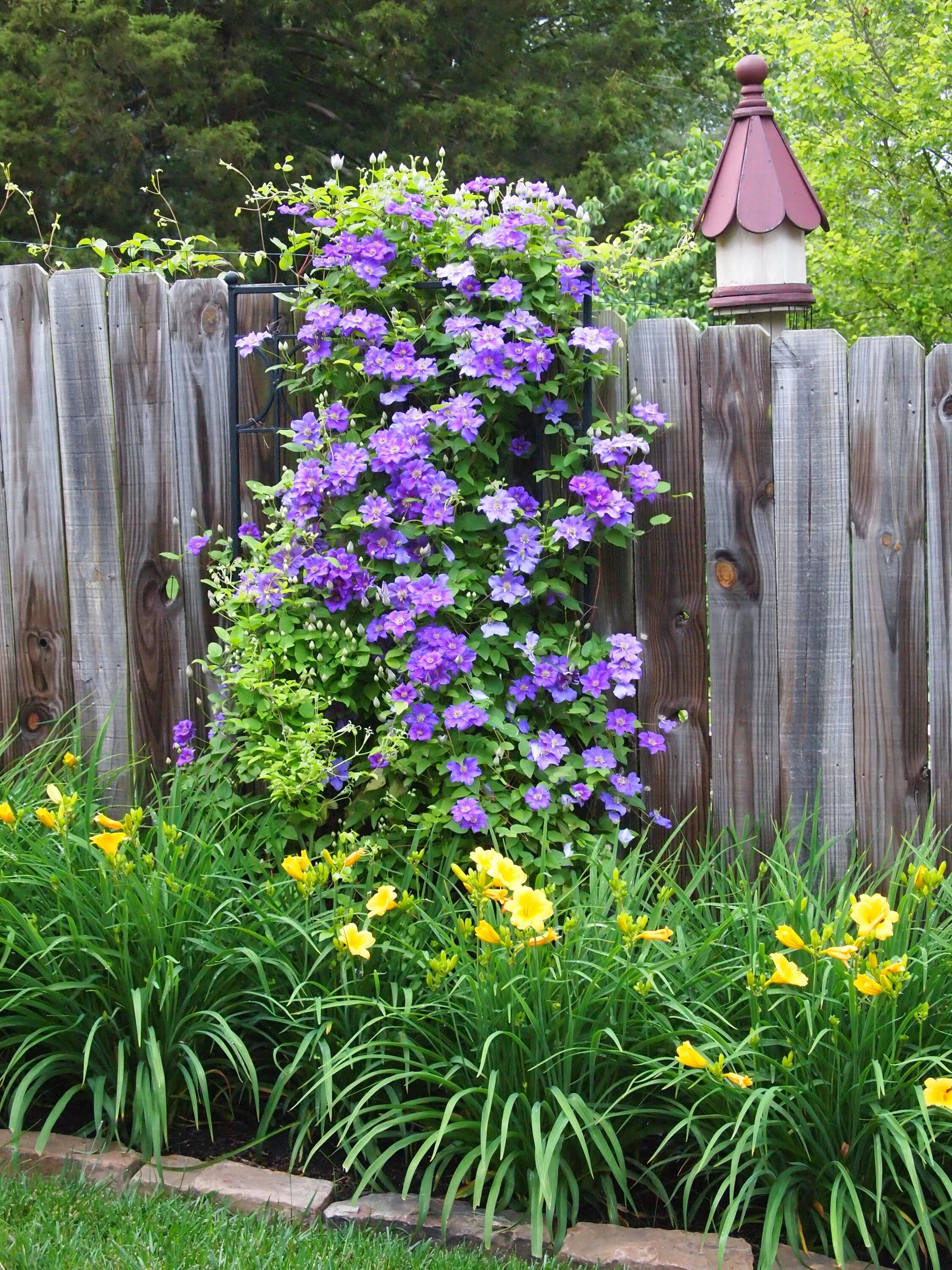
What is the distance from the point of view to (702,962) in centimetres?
225

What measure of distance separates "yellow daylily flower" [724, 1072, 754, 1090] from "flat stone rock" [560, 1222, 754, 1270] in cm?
24

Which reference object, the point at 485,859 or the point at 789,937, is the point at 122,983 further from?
the point at 789,937

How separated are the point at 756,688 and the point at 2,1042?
6.12 ft

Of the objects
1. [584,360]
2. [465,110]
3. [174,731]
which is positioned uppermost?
[465,110]

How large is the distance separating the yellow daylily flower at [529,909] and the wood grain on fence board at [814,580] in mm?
1202

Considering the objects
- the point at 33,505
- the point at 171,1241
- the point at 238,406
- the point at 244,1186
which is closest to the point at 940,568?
the point at 238,406

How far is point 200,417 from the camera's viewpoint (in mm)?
3285

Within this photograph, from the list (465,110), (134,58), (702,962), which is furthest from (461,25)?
(702,962)

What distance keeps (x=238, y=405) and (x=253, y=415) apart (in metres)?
0.05

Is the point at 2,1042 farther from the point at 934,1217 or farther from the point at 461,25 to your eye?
the point at 461,25

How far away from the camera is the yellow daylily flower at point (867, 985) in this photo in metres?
1.86

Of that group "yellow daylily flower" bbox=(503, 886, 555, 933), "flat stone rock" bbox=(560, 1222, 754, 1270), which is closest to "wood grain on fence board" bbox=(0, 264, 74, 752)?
"yellow daylily flower" bbox=(503, 886, 555, 933)

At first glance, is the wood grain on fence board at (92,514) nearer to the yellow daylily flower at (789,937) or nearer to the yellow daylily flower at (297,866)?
the yellow daylily flower at (297,866)

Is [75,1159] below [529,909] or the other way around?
below
